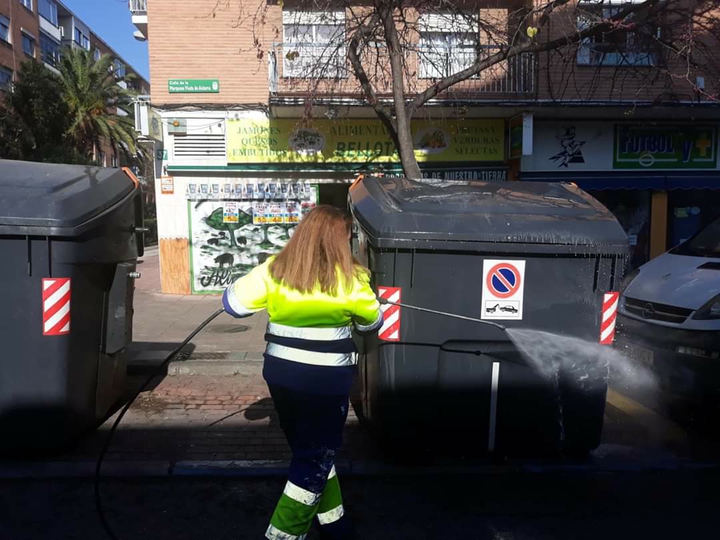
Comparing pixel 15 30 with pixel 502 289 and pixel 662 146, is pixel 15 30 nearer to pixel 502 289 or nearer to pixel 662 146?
pixel 662 146

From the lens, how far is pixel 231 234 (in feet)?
39.3

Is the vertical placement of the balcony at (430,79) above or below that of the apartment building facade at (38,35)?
below

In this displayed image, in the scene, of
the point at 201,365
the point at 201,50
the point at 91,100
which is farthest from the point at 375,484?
the point at 91,100

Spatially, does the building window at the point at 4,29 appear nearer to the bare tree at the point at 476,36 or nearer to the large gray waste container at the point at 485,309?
the bare tree at the point at 476,36

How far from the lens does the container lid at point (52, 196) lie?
3975 mm

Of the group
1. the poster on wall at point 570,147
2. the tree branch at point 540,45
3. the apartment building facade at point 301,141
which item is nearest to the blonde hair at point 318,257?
the tree branch at point 540,45

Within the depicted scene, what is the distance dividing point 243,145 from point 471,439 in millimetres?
8723

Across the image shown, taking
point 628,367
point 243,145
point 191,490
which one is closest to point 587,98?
point 243,145

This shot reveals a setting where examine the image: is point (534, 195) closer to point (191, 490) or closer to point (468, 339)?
point (468, 339)

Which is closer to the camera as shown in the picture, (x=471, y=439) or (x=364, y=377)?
(x=471, y=439)

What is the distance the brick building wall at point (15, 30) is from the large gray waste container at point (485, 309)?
34395 mm

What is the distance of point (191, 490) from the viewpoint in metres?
3.91

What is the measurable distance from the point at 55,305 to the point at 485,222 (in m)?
2.91

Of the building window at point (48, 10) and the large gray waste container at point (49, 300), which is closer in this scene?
the large gray waste container at point (49, 300)
